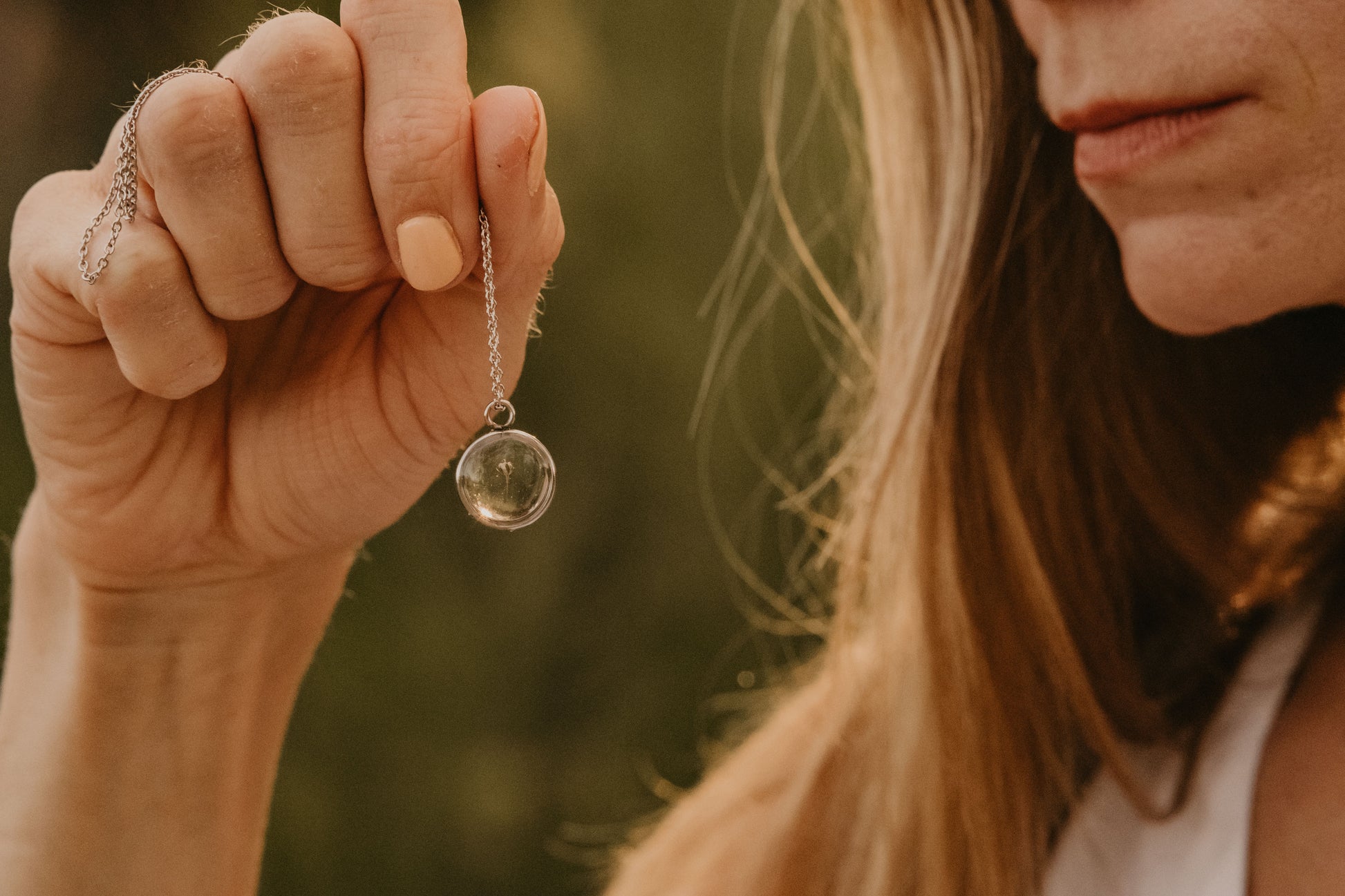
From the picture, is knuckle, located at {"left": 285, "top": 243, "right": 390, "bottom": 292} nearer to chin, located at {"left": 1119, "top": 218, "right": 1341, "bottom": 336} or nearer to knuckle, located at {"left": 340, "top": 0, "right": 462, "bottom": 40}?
knuckle, located at {"left": 340, "top": 0, "right": 462, "bottom": 40}

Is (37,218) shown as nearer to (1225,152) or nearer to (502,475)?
(502,475)

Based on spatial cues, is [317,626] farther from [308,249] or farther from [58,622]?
[308,249]

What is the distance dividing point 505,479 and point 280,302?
19cm

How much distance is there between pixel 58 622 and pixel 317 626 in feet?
0.67

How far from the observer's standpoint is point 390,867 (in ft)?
7.21

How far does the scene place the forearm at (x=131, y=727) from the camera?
0.85 metres

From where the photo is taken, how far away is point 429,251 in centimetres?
64

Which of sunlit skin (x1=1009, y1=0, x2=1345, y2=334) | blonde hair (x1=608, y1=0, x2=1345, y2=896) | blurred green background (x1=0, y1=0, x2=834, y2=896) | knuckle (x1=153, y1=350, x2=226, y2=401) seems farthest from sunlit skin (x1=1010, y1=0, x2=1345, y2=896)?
blurred green background (x1=0, y1=0, x2=834, y2=896)

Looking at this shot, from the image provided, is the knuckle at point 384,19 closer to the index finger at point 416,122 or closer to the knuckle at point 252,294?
the index finger at point 416,122

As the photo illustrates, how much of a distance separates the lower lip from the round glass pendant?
54 cm

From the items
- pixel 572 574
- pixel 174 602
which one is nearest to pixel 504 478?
pixel 174 602

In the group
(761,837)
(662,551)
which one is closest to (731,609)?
(662,551)

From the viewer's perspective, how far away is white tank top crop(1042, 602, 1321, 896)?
3.37 feet

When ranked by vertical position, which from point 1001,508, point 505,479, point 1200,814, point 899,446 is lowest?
point 1200,814
